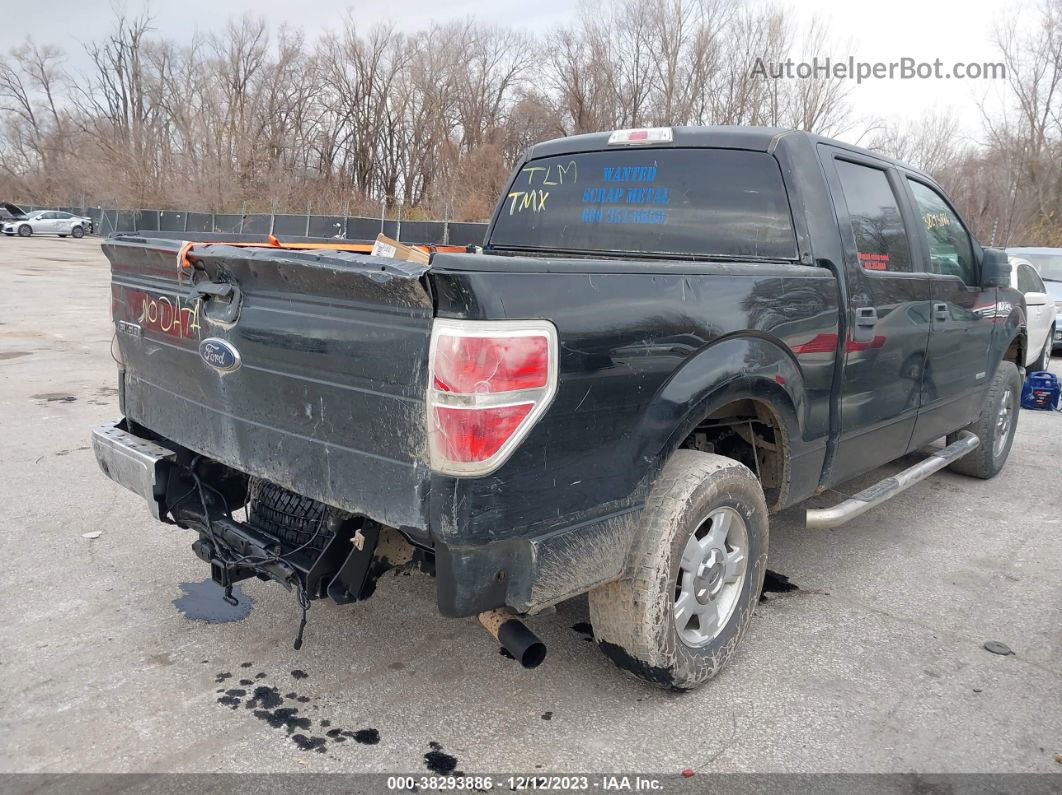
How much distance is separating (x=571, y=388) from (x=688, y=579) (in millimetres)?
998

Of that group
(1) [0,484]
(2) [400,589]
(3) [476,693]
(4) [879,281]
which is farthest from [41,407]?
(4) [879,281]

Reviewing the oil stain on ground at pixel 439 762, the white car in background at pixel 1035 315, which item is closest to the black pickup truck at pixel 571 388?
the oil stain on ground at pixel 439 762

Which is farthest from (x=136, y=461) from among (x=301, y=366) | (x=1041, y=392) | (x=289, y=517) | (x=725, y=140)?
(x=1041, y=392)

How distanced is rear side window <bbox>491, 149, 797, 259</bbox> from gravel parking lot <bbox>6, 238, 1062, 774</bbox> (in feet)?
5.57

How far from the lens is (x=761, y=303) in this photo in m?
3.07

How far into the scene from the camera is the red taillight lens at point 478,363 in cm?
218

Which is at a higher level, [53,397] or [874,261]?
[874,261]

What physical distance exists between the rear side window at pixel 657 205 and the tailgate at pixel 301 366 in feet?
5.91

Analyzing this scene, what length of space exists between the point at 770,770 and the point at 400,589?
6.13 ft

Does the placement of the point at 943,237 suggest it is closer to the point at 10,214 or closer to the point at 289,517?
the point at 289,517

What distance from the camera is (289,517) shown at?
309 cm

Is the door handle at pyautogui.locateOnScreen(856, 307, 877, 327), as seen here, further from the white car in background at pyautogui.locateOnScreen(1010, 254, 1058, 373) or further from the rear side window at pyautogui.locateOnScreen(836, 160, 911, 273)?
the white car in background at pyautogui.locateOnScreen(1010, 254, 1058, 373)

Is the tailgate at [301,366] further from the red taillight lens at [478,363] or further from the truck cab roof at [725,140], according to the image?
the truck cab roof at [725,140]

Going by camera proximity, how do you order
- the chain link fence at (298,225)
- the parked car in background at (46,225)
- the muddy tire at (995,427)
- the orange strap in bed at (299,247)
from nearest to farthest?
the orange strap in bed at (299,247)
the muddy tire at (995,427)
the chain link fence at (298,225)
the parked car in background at (46,225)
